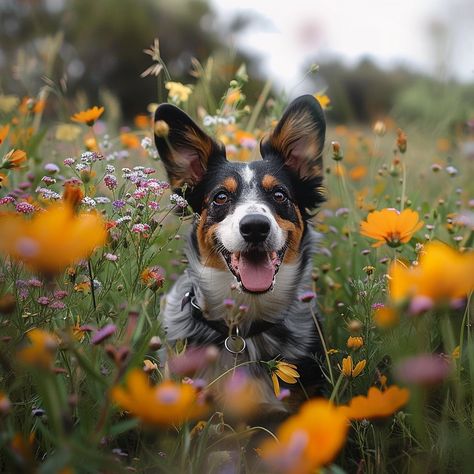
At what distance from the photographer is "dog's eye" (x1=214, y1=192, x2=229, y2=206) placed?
9.09 ft

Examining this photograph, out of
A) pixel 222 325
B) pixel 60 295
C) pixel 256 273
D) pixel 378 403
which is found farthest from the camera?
pixel 222 325

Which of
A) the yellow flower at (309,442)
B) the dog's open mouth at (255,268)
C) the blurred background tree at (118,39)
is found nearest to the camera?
the yellow flower at (309,442)

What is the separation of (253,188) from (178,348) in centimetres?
109

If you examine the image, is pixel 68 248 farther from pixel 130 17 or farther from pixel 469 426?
pixel 130 17

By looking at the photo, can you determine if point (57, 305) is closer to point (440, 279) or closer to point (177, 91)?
point (440, 279)

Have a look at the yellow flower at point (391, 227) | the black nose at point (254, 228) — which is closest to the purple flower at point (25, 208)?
the black nose at point (254, 228)

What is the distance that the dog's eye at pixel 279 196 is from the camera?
9.12 feet

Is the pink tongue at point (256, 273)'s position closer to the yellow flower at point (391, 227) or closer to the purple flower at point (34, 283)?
the yellow flower at point (391, 227)

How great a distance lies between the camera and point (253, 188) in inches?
109

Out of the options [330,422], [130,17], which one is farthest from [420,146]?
[130,17]

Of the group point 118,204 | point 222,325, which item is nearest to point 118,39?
point 222,325

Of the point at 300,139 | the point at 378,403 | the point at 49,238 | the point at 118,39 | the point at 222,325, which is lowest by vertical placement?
the point at 118,39

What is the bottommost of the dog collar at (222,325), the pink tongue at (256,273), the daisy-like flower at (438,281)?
the dog collar at (222,325)

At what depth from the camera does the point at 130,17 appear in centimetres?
1712
